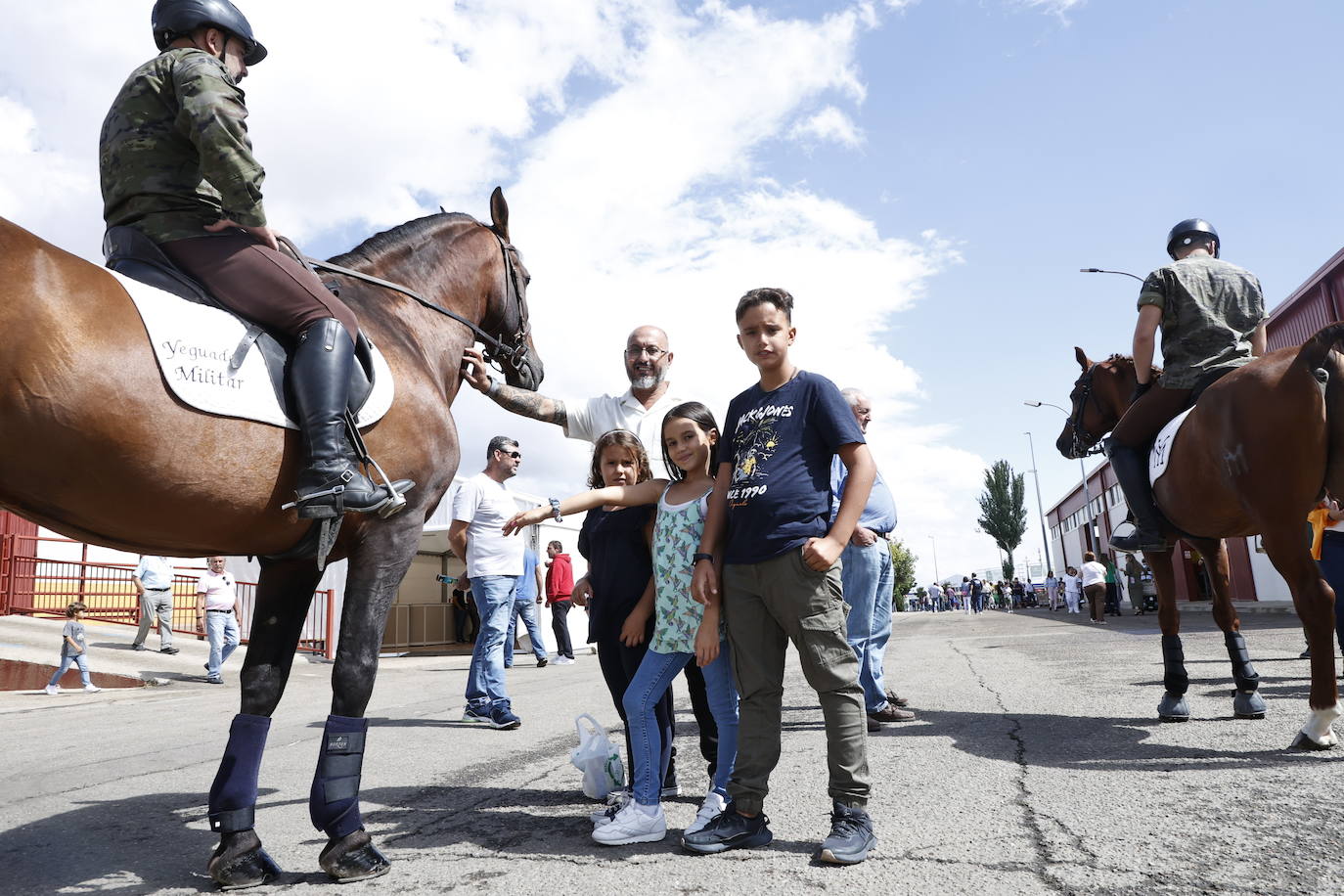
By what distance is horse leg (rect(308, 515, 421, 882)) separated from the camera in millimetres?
2645

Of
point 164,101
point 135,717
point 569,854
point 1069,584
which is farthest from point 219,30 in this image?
point 1069,584

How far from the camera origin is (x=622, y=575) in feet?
11.6

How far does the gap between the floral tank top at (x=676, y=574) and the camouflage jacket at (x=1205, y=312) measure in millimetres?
3181

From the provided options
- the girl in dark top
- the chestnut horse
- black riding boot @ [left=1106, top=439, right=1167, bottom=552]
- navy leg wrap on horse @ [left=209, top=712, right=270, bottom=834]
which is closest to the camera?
navy leg wrap on horse @ [left=209, top=712, right=270, bottom=834]

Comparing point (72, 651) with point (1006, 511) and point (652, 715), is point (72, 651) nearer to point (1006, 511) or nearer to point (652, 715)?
point (652, 715)

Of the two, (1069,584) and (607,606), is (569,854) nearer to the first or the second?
(607,606)

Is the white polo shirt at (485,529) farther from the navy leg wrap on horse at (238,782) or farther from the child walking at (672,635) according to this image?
the navy leg wrap on horse at (238,782)

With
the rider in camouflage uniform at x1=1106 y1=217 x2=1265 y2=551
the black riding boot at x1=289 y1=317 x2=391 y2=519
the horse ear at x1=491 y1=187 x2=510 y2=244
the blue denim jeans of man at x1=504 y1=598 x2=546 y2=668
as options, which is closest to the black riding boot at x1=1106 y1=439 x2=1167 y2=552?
the rider in camouflage uniform at x1=1106 y1=217 x2=1265 y2=551

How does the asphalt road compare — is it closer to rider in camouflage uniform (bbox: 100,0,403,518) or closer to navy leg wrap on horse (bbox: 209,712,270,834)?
navy leg wrap on horse (bbox: 209,712,270,834)

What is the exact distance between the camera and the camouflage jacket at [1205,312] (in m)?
4.61

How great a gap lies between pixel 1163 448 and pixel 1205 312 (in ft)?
2.64

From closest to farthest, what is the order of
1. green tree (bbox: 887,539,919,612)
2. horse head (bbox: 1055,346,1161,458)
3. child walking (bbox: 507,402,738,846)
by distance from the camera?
child walking (bbox: 507,402,738,846) → horse head (bbox: 1055,346,1161,458) → green tree (bbox: 887,539,919,612)

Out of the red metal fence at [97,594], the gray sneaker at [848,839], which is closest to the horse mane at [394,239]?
the gray sneaker at [848,839]

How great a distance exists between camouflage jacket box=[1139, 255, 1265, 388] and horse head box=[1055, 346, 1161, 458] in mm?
1000
